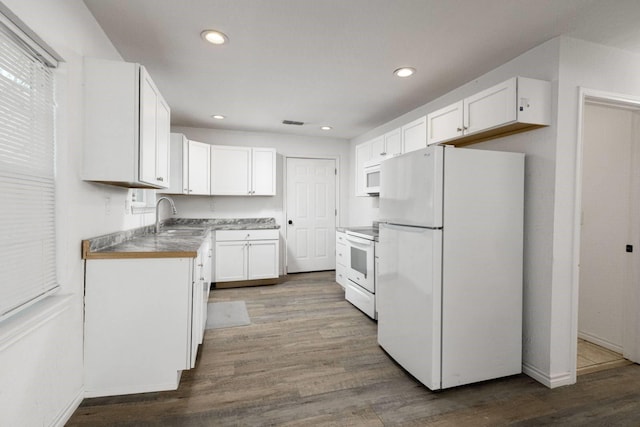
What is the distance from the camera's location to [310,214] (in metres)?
5.38

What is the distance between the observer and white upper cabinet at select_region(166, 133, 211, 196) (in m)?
4.14

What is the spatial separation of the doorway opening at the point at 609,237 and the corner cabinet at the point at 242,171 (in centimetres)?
380

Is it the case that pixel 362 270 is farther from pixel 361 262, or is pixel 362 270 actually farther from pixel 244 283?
pixel 244 283

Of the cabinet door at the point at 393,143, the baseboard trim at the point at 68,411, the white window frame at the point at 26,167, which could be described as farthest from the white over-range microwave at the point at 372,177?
the baseboard trim at the point at 68,411

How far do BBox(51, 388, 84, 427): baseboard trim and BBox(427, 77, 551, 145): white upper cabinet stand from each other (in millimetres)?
3222

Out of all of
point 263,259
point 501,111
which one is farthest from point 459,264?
point 263,259

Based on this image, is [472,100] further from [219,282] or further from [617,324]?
[219,282]

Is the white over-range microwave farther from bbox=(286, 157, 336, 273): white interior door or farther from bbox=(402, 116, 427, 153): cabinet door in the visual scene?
bbox=(286, 157, 336, 273): white interior door

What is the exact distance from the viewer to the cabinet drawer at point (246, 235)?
171 inches

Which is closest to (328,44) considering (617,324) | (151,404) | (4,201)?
(4,201)

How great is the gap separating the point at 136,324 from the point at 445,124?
284cm

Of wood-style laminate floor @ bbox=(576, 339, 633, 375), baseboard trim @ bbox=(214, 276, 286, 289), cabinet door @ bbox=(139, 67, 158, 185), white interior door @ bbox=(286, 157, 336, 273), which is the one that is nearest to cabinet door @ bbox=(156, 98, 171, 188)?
cabinet door @ bbox=(139, 67, 158, 185)

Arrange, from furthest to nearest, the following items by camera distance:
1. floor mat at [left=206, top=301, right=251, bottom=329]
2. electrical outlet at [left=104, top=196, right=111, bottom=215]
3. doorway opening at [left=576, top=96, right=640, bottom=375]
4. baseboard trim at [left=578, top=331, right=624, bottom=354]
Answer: floor mat at [left=206, top=301, right=251, bottom=329] < baseboard trim at [left=578, top=331, right=624, bottom=354] < doorway opening at [left=576, top=96, right=640, bottom=375] < electrical outlet at [left=104, top=196, right=111, bottom=215]

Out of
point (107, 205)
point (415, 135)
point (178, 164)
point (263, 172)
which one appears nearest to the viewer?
point (107, 205)
